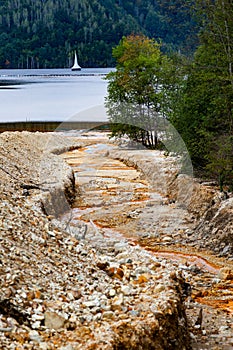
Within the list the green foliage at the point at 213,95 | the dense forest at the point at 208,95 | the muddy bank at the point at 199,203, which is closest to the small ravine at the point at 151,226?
the muddy bank at the point at 199,203

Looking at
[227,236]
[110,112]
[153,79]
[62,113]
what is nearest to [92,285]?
[227,236]

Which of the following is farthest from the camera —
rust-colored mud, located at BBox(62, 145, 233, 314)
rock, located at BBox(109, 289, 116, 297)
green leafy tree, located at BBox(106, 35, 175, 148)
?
green leafy tree, located at BBox(106, 35, 175, 148)

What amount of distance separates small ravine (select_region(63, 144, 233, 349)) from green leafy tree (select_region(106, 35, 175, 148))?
193 inches

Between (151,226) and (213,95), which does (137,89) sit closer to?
(213,95)

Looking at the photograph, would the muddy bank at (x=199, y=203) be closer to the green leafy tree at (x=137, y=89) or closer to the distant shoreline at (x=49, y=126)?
the green leafy tree at (x=137, y=89)

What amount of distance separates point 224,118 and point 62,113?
51.1 m

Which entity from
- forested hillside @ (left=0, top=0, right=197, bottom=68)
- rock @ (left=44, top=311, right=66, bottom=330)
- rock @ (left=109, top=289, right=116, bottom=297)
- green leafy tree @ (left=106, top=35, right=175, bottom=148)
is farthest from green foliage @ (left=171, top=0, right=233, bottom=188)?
forested hillside @ (left=0, top=0, right=197, bottom=68)

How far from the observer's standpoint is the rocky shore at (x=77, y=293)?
7.28 meters

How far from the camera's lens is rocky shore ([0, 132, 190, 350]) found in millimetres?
7281

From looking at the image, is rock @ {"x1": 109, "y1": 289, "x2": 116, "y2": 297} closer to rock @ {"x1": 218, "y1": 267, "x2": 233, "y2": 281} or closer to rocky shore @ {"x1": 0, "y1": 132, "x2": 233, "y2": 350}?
rocky shore @ {"x1": 0, "y1": 132, "x2": 233, "y2": 350}

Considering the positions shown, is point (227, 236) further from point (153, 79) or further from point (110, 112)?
point (110, 112)

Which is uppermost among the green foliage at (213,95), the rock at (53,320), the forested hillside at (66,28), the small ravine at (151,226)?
the forested hillside at (66,28)

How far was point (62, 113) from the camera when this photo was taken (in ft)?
219

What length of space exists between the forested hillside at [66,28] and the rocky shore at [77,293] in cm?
14139
